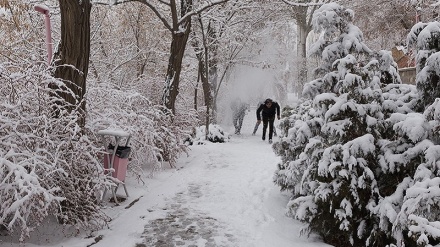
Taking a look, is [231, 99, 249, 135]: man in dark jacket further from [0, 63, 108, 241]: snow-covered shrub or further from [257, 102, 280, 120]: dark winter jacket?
[0, 63, 108, 241]: snow-covered shrub

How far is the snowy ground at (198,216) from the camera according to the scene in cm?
425

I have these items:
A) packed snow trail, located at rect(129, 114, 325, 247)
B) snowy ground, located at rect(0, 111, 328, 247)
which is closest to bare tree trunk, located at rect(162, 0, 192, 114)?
packed snow trail, located at rect(129, 114, 325, 247)

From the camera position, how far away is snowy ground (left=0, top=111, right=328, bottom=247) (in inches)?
167

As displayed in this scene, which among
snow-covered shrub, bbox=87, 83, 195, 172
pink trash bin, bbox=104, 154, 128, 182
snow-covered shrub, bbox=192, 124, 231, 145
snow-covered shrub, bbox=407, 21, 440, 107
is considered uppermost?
snow-covered shrub, bbox=407, 21, 440, 107

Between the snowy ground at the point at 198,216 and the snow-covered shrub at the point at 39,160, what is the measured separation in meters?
0.29

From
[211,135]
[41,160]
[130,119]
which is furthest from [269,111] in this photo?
[41,160]

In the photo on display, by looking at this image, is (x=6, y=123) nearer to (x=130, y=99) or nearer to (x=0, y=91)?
(x=0, y=91)

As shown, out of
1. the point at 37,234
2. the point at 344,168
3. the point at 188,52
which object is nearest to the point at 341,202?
the point at 344,168

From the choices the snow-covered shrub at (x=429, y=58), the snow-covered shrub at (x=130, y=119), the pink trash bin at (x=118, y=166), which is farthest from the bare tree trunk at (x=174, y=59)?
the snow-covered shrub at (x=429, y=58)

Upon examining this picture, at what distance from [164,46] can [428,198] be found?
1493cm

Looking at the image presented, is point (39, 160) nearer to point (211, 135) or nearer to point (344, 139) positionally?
point (344, 139)

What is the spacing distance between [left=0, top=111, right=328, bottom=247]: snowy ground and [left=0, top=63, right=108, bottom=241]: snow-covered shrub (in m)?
0.29

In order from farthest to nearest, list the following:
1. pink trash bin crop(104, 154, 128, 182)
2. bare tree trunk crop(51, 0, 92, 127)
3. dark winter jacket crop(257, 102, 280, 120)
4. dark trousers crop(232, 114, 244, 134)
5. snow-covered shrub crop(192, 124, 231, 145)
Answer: dark trousers crop(232, 114, 244, 134), dark winter jacket crop(257, 102, 280, 120), snow-covered shrub crop(192, 124, 231, 145), pink trash bin crop(104, 154, 128, 182), bare tree trunk crop(51, 0, 92, 127)

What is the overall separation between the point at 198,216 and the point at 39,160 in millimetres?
2263
